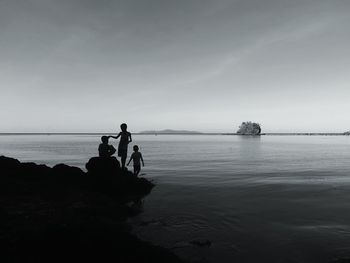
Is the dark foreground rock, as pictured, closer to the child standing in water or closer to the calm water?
the calm water

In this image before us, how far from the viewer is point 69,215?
9.80m

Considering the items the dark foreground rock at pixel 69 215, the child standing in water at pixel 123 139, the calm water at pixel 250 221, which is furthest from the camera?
the child standing in water at pixel 123 139

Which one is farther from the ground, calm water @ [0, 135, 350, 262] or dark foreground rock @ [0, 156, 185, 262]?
dark foreground rock @ [0, 156, 185, 262]

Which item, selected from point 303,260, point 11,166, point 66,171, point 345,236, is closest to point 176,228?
point 303,260

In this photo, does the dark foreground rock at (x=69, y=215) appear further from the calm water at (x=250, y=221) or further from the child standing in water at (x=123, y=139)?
the child standing in water at (x=123, y=139)

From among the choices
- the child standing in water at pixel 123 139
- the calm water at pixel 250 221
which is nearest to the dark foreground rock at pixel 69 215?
the calm water at pixel 250 221

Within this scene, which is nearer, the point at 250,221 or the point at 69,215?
the point at 69,215

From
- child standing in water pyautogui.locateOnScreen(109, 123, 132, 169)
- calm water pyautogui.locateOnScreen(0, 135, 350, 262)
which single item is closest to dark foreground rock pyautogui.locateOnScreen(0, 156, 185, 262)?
calm water pyautogui.locateOnScreen(0, 135, 350, 262)

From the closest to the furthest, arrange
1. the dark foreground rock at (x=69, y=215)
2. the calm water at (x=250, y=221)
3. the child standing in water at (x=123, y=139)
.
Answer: the dark foreground rock at (x=69, y=215) < the calm water at (x=250, y=221) < the child standing in water at (x=123, y=139)

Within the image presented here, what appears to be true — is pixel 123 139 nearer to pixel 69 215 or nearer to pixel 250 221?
pixel 69 215

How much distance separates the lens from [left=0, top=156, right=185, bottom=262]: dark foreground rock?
6.53 metres

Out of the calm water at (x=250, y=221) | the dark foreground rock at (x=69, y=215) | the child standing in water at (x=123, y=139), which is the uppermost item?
the child standing in water at (x=123, y=139)

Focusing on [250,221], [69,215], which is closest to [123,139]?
[69,215]

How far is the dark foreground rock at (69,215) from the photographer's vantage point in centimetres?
653
